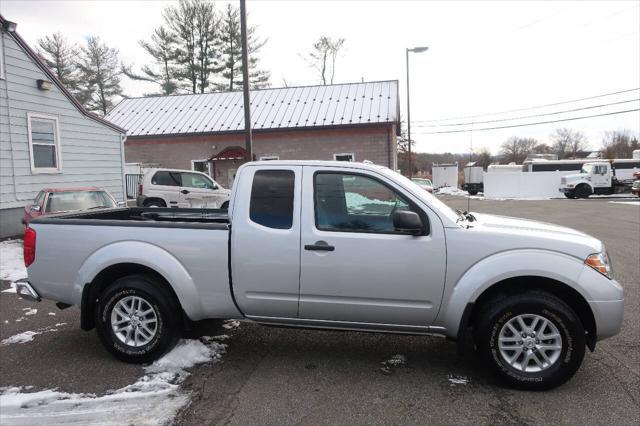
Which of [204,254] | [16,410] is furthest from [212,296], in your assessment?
[16,410]

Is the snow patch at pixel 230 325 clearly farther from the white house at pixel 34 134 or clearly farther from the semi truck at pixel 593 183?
the semi truck at pixel 593 183

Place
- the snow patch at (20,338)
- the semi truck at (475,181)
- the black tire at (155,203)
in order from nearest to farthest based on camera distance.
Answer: the snow patch at (20,338) → the black tire at (155,203) → the semi truck at (475,181)

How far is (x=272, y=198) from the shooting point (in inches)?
154

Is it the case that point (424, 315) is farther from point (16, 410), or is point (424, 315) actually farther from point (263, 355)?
point (16, 410)

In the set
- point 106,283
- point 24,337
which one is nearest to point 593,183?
point 106,283

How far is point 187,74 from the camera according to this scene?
35.7 m

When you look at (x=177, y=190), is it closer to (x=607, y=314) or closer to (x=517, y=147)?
(x=607, y=314)

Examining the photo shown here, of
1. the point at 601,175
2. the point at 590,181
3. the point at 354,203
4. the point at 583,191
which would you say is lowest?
the point at 583,191

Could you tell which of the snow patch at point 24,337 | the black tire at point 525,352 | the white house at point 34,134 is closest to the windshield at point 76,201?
the white house at point 34,134

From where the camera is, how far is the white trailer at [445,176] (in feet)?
149

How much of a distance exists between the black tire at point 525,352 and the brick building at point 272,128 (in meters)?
18.1

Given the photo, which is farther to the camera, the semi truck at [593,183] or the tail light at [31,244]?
the semi truck at [593,183]

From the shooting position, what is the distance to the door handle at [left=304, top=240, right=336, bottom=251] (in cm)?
367

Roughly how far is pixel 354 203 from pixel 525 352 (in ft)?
5.93
